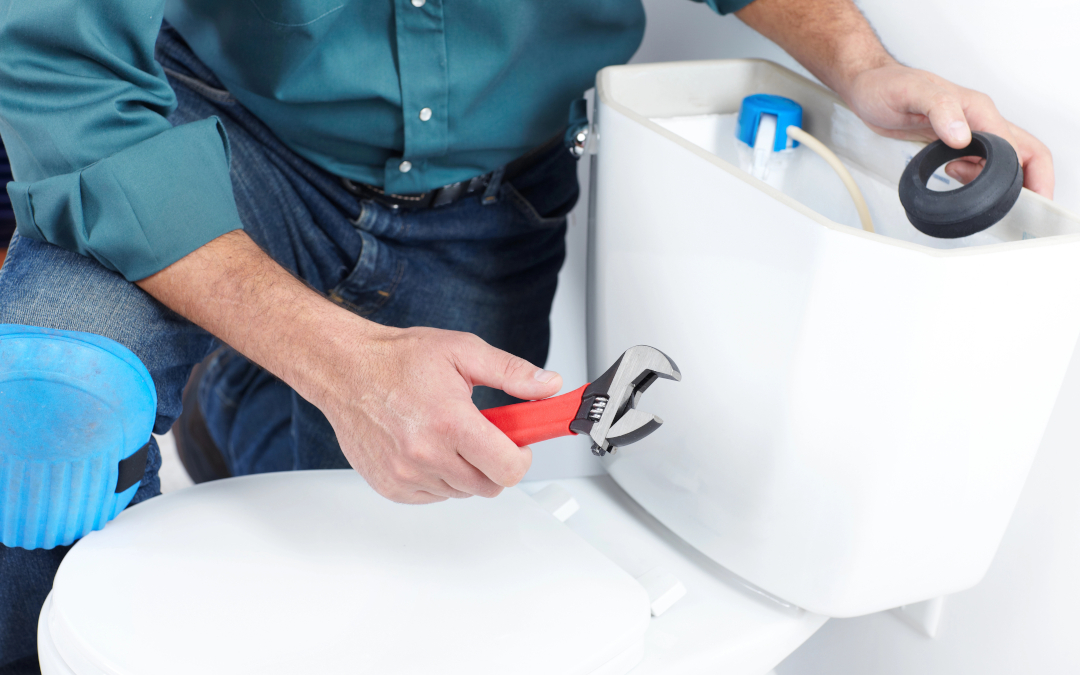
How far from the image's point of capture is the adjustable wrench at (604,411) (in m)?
0.48

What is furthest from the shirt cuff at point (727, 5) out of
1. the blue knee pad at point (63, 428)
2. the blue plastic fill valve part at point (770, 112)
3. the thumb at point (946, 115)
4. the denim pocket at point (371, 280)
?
the blue knee pad at point (63, 428)

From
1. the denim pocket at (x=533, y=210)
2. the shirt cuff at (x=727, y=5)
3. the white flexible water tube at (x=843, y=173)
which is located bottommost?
the denim pocket at (x=533, y=210)

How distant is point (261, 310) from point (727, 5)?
1.52 feet

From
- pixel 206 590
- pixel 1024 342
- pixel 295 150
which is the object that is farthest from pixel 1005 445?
pixel 295 150

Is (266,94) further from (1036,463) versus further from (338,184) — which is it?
(1036,463)

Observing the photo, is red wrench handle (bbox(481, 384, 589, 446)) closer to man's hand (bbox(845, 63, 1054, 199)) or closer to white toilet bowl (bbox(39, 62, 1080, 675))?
white toilet bowl (bbox(39, 62, 1080, 675))

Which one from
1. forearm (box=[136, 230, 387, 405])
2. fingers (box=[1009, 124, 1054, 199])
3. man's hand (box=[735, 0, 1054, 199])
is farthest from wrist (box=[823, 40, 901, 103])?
forearm (box=[136, 230, 387, 405])

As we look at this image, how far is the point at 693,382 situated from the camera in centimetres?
60

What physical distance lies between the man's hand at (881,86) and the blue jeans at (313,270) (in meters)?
0.26

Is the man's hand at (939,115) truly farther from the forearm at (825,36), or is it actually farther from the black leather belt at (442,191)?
the black leather belt at (442,191)

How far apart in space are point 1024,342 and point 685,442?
0.74ft

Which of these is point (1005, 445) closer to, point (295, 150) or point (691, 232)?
point (691, 232)

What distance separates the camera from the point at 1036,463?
0.63 meters

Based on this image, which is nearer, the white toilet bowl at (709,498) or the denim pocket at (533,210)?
the white toilet bowl at (709,498)
